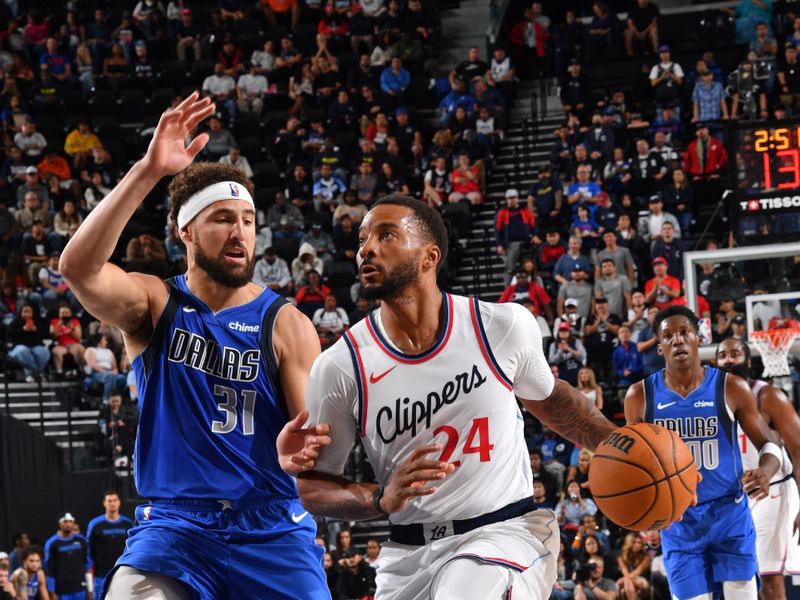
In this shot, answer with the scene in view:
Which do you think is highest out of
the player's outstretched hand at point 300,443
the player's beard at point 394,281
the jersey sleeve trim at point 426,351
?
the player's beard at point 394,281

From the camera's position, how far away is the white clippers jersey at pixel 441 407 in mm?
4785

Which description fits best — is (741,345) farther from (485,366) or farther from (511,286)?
(511,286)

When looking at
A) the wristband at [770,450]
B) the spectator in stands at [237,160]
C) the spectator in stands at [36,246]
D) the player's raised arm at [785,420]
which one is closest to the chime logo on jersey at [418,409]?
the wristband at [770,450]

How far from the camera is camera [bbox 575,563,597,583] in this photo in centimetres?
1303

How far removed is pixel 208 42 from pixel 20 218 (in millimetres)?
5896

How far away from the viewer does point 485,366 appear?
4875mm

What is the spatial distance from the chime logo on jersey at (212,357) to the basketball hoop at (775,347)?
28.9ft

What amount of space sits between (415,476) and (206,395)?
1.16 meters

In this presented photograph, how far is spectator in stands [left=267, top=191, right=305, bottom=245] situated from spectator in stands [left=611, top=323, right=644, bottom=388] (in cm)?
610

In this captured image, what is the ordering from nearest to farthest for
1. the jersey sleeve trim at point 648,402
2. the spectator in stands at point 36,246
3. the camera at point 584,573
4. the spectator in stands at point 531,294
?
1. the jersey sleeve trim at point 648,402
2. the camera at point 584,573
3. the spectator in stands at point 531,294
4. the spectator in stands at point 36,246

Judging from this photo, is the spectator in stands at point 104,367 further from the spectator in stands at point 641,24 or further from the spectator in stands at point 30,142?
the spectator in stands at point 641,24

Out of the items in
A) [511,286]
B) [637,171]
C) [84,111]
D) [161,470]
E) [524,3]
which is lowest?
[161,470]

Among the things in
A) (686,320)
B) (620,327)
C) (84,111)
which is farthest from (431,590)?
(84,111)

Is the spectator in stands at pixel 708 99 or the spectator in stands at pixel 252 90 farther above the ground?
the spectator in stands at pixel 252 90
